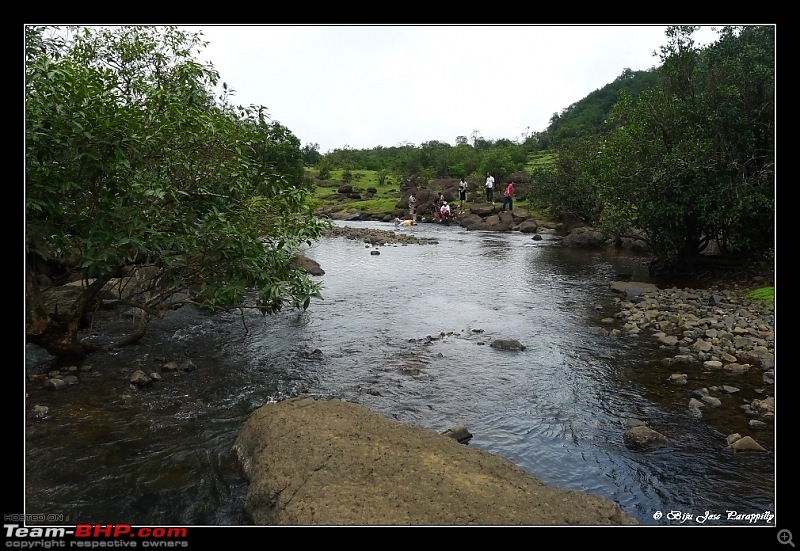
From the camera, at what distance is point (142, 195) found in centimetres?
1008

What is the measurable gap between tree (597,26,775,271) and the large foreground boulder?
15848mm

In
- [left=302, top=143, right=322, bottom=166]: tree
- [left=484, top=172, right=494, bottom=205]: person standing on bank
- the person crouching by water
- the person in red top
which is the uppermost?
[left=302, top=143, right=322, bottom=166]: tree

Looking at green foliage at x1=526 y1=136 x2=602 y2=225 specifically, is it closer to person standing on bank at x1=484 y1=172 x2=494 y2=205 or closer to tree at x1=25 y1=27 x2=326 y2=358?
person standing on bank at x1=484 y1=172 x2=494 y2=205

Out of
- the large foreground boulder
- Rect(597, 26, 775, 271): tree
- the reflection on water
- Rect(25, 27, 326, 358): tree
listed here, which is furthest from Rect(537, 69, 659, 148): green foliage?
the large foreground boulder

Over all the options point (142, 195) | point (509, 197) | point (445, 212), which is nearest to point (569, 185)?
point (509, 197)

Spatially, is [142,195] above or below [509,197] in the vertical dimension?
below

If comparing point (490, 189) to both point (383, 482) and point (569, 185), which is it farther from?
point (383, 482)

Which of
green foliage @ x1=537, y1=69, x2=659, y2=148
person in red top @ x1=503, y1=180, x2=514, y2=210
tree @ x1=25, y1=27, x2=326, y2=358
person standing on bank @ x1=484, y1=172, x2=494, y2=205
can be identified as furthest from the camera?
green foliage @ x1=537, y1=69, x2=659, y2=148

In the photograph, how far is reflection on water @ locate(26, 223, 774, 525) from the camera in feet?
24.5

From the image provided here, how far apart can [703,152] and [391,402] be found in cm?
1545

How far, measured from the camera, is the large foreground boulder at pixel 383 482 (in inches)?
239
